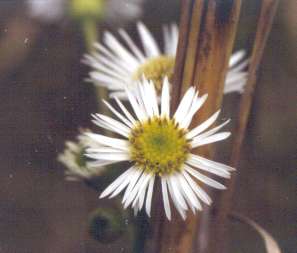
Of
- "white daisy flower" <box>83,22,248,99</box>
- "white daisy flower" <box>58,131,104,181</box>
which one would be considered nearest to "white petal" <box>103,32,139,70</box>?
"white daisy flower" <box>83,22,248,99</box>

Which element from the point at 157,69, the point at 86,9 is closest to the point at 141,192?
the point at 157,69

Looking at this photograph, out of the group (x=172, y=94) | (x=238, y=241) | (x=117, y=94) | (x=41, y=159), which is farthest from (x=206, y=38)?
(x=41, y=159)

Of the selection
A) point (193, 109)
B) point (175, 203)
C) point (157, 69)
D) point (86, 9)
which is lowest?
point (175, 203)

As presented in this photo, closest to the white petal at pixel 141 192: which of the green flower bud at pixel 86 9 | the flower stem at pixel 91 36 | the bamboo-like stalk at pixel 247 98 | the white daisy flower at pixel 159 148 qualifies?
the white daisy flower at pixel 159 148

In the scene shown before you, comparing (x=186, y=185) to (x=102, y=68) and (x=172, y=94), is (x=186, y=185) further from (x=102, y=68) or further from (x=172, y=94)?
(x=102, y=68)

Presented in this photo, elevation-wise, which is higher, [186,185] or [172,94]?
[172,94]

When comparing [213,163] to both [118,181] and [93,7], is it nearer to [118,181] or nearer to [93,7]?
[118,181]
